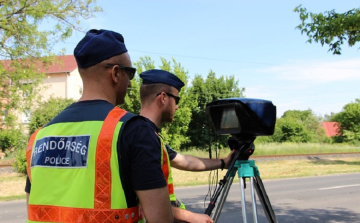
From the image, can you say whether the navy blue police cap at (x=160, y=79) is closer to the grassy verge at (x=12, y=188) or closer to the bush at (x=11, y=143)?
the grassy verge at (x=12, y=188)

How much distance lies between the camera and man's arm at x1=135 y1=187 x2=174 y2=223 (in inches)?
55.4

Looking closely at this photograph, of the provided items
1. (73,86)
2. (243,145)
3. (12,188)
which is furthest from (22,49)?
(73,86)

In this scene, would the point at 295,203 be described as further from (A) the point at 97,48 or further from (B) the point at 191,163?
(A) the point at 97,48

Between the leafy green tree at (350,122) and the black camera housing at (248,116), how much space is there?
151 feet

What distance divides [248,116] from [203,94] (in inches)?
1119

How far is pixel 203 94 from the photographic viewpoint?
1208 inches

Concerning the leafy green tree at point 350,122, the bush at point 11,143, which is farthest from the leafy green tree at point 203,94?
the leafy green tree at point 350,122

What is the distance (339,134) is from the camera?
1922 inches

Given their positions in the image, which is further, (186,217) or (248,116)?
(248,116)

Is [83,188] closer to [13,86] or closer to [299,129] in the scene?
[13,86]

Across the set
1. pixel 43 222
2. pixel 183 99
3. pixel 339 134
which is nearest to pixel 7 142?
pixel 183 99

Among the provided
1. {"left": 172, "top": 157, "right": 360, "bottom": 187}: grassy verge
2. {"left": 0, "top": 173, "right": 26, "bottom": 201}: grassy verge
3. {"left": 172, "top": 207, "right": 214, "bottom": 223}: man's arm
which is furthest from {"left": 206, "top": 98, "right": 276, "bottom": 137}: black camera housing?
{"left": 0, "top": 173, "right": 26, "bottom": 201}: grassy verge

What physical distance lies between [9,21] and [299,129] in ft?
116

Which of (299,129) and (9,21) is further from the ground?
(9,21)
